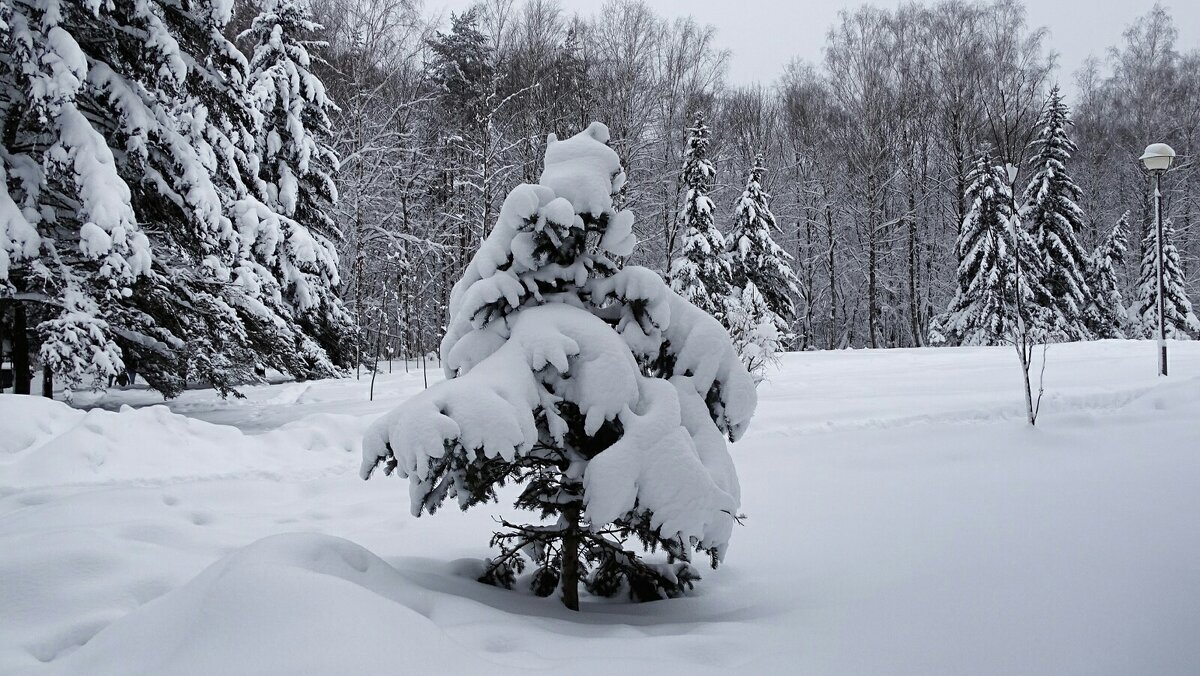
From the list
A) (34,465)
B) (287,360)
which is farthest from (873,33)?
(34,465)

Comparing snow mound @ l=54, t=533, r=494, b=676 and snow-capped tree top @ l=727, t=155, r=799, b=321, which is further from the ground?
snow-capped tree top @ l=727, t=155, r=799, b=321

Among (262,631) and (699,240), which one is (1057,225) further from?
(262,631)

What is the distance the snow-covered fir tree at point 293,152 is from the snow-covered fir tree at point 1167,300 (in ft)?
91.2

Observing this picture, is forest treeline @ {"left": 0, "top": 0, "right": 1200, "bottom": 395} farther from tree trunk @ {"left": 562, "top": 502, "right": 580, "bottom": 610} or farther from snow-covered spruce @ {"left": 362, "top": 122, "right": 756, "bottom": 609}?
tree trunk @ {"left": 562, "top": 502, "right": 580, "bottom": 610}

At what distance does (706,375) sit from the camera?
3309 millimetres

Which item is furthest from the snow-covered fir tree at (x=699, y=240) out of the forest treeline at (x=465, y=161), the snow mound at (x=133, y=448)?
the snow mound at (x=133, y=448)

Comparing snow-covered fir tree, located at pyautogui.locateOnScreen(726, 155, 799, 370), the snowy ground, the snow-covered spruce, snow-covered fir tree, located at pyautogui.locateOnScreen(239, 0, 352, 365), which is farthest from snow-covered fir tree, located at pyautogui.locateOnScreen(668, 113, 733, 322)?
the snow-covered spruce

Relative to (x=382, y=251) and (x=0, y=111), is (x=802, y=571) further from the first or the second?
(x=382, y=251)

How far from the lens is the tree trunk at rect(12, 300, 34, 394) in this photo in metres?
8.98

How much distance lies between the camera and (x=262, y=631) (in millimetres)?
2148

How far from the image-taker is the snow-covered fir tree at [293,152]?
1434 centimetres

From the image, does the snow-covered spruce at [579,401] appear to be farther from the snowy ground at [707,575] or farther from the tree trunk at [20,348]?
the tree trunk at [20,348]

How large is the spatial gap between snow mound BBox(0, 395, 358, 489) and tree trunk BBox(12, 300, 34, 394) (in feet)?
8.74

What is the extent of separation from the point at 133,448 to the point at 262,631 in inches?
224
